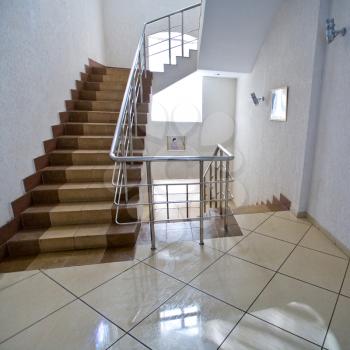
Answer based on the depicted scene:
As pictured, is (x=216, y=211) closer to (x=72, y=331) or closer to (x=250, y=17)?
(x=72, y=331)

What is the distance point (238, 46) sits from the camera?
3.20 metres

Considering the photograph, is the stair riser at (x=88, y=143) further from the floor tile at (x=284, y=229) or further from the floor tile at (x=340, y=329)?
the floor tile at (x=340, y=329)

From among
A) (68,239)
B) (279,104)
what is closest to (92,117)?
(68,239)

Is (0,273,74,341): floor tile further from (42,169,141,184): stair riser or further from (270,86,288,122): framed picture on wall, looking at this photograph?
(270,86,288,122): framed picture on wall

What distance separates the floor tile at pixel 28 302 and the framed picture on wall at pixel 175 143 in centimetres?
408

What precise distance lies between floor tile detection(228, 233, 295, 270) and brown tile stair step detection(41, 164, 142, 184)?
1.32m

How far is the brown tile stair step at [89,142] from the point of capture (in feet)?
9.32

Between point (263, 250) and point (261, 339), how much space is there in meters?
0.81

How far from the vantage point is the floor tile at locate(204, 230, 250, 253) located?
1.89 meters

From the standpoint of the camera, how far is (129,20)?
491 cm

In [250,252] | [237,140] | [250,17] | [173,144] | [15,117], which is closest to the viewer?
[250,252]

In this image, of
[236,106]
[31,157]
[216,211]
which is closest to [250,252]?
[216,211]

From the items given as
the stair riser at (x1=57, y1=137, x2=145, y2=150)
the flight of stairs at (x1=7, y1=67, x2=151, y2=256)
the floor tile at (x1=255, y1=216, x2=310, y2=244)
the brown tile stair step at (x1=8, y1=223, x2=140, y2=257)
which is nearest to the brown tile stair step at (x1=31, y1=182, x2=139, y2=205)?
the flight of stairs at (x1=7, y1=67, x2=151, y2=256)

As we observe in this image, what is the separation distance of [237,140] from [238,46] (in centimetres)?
211
